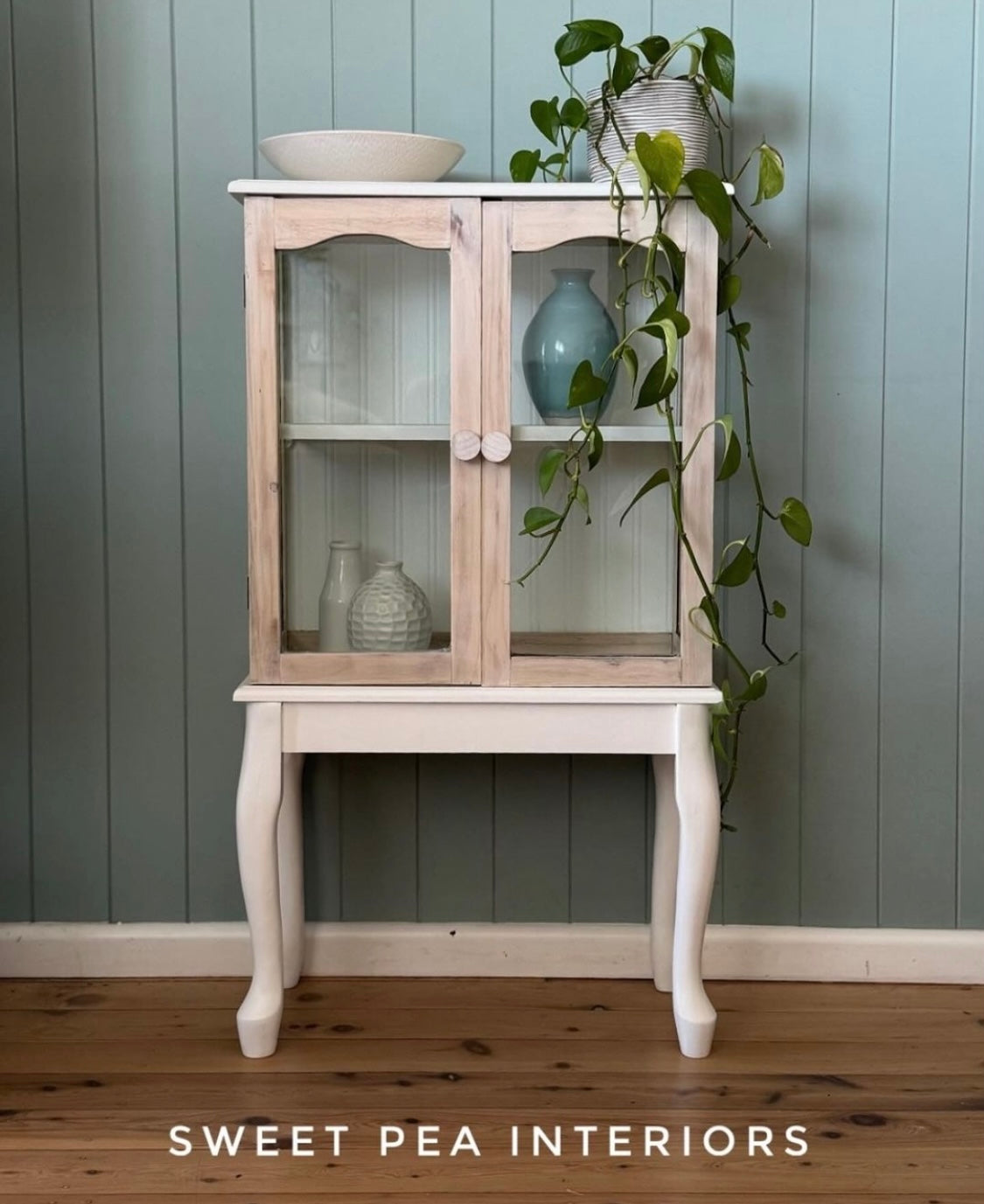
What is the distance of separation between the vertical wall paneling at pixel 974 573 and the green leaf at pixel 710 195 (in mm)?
554

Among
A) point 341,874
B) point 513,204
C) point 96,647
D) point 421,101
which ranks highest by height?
point 421,101

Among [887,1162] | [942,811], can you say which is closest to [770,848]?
[942,811]

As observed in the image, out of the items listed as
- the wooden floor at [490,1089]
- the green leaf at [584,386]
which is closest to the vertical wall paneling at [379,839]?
the wooden floor at [490,1089]

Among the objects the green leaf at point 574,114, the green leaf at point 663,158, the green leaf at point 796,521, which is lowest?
the green leaf at point 796,521

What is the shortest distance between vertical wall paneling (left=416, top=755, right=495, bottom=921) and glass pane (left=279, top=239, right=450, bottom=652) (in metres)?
0.37

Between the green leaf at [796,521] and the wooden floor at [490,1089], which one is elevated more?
the green leaf at [796,521]

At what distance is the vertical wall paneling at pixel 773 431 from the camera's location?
6.72 feet

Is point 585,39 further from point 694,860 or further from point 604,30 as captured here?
point 694,860

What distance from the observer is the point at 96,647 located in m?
2.12

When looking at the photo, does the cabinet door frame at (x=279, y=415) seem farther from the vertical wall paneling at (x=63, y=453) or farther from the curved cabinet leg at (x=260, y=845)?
the vertical wall paneling at (x=63, y=453)

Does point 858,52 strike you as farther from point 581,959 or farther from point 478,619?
point 581,959

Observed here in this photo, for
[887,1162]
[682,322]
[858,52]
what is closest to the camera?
[887,1162]

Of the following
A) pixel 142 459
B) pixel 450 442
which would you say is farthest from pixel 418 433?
pixel 142 459

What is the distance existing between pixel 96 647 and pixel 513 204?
960mm
